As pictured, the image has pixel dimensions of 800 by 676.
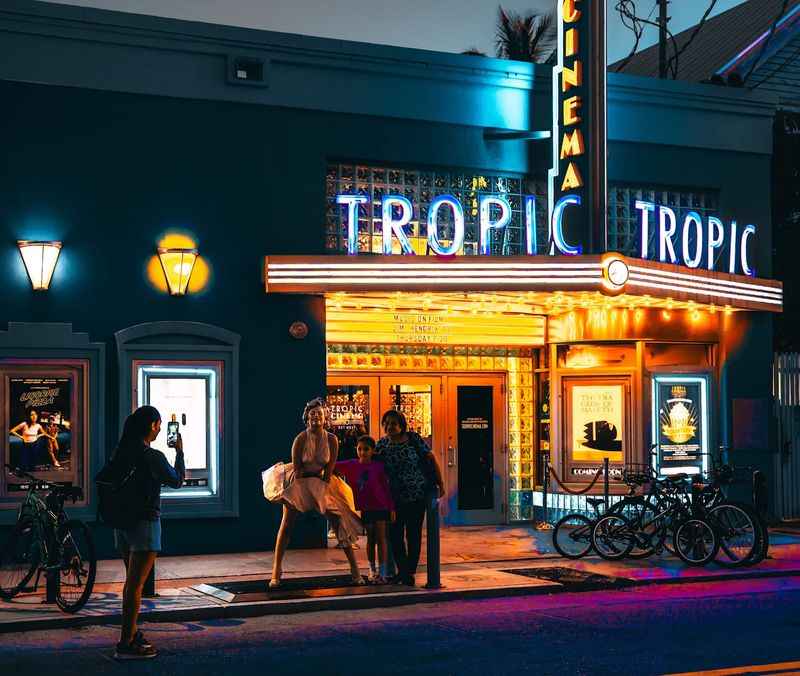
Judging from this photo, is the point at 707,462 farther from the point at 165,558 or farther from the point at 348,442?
the point at 165,558

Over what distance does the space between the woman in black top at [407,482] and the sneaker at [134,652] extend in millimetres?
4020

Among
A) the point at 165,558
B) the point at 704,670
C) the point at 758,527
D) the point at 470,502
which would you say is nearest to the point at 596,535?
the point at 758,527

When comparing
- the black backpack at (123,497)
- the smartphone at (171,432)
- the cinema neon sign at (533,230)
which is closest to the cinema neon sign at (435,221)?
the cinema neon sign at (533,230)

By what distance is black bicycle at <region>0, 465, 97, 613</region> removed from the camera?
11289 millimetres

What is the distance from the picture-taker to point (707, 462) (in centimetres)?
1877

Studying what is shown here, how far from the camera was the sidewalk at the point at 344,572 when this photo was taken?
450 inches

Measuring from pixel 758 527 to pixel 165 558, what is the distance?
6986 mm

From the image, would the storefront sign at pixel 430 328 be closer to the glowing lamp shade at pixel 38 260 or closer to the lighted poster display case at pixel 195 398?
the lighted poster display case at pixel 195 398

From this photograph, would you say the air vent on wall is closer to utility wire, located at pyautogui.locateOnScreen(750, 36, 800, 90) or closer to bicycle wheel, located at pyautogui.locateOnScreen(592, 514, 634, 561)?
bicycle wheel, located at pyautogui.locateOnScreen(592, 514, 634, 561)

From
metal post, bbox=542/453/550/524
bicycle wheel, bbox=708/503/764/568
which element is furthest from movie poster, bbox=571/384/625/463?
bicycle wheel, bbox=708/503/764/568

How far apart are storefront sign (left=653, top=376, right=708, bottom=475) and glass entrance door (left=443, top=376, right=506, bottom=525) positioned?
2309 millimetres

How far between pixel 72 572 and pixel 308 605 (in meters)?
2.17

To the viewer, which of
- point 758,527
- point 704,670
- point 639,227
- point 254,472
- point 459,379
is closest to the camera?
point 704,670

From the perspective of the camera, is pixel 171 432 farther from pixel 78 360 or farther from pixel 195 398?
pixel 78 360
